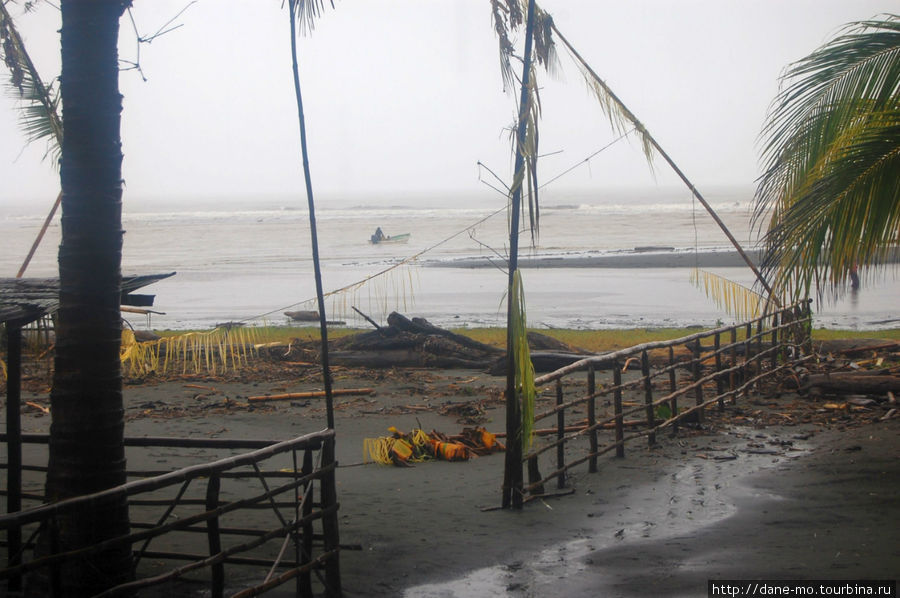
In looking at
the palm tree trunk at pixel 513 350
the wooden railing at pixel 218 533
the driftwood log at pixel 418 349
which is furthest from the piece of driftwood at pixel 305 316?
the palm tree trunk at pixel 513 350

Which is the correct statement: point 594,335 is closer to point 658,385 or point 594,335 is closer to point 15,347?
point 658,385

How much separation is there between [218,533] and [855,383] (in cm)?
884

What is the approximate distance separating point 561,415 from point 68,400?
4.41 meters

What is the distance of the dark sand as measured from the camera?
18.2 feet

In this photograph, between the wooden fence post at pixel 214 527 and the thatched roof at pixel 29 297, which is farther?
the thatched roof at pixel 29 297

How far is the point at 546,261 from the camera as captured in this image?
131 ft

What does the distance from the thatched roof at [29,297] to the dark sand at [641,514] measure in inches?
94.0

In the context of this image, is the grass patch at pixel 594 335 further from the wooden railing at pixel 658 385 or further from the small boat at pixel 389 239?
the small boat at pixel 389 239

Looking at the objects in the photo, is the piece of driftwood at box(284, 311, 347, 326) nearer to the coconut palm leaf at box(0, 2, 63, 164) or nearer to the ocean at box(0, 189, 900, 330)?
the ocean at box(0, 189, 900, 330)

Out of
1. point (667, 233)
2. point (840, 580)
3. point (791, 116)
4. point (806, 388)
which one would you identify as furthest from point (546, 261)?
point (840, 580)

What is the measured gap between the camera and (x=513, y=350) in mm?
6461

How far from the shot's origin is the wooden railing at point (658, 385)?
7.76 metres

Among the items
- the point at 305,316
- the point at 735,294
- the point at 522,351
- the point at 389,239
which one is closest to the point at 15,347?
the point at 522,351

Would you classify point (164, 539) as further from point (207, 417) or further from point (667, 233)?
point (667, 233)
